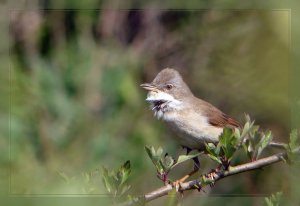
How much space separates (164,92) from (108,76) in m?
2.25

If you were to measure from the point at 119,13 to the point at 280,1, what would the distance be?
19.7 feet

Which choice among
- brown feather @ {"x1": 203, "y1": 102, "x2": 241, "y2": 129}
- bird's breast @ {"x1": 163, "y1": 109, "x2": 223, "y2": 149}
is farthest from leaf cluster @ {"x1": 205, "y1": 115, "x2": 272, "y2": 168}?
brown feather @ {"x1": 203, "y1": 102, "x2": 241, "y2": 129}

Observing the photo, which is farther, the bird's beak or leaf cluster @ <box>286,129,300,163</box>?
the bird's beak

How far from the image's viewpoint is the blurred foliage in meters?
4.15

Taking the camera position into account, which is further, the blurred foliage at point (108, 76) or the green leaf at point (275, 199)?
the blurred foliage at point (108, 76)

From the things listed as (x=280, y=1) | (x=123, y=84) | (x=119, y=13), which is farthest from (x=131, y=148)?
(x=280, y=1)

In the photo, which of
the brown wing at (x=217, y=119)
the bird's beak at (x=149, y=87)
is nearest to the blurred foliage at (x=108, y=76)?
the brown wing at (x=217, y=119)

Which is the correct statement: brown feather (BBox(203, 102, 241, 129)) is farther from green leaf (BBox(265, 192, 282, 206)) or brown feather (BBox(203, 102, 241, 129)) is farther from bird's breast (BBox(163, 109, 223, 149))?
green leaf (BBox(265, 192, 282, 206))

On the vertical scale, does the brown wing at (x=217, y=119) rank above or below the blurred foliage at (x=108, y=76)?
above

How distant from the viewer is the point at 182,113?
149 inches

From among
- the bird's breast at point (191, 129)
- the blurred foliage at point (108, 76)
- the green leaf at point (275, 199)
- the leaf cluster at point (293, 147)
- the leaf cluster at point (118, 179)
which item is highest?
the leaf cluster at point (293, 147)

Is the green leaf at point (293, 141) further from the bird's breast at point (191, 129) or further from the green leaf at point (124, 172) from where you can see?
the bird's breast at point (191, 129)

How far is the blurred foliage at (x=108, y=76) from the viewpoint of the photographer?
415cm

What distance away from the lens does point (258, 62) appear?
5.20 feet
